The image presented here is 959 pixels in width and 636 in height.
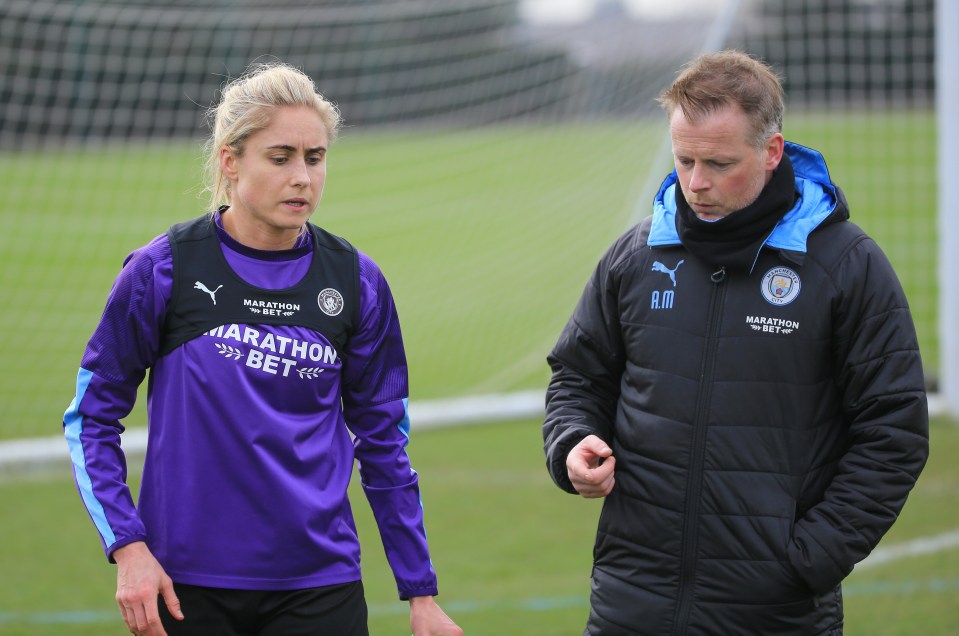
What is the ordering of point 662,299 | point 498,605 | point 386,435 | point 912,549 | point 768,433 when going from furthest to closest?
point 912,549 < point 498,605 < point 386,435 < point 662,299 < point 768,433

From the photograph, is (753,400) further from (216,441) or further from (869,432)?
(216,441)

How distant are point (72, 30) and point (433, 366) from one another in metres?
3.81

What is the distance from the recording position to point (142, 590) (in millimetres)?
2590

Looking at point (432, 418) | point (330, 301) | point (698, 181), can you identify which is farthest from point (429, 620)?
point (432, 418)

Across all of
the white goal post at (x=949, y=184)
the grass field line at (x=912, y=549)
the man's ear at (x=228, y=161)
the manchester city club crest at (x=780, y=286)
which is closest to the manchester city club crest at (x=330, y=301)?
the man's ear at (x=228, y=161)

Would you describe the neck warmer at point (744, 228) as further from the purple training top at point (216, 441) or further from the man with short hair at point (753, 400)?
the purple training top at point (216, 441)

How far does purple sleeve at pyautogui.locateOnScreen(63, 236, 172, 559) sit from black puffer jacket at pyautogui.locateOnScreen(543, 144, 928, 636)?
3.51 ft

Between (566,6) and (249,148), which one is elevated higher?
(566,6)

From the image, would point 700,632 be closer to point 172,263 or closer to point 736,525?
point 736,525

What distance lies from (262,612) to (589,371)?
932 mm

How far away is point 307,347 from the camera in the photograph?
2.80 m

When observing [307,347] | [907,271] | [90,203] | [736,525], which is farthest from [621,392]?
[90,203]

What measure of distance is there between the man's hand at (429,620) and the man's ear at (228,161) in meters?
1.06

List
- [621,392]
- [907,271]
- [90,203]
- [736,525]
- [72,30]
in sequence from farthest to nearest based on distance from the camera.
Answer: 1. [90,203]
2. [907,271]
3. [72,30]
4. [621,392]
5. [736,525]
